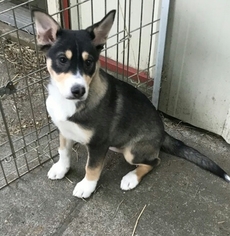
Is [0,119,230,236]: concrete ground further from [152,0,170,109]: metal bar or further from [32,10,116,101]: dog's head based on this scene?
[32,10,116,101]: dog's head

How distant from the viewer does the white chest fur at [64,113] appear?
2059 millimetres

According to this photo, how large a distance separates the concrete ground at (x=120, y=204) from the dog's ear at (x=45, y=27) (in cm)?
96

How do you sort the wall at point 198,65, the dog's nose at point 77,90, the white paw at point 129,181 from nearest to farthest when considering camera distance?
the dog's nose at point 77,90
the wall at point 198,65
the white paw at point 129,181

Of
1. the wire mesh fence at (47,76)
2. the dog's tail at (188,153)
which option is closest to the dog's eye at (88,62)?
the wire mesh fence at (47,76)

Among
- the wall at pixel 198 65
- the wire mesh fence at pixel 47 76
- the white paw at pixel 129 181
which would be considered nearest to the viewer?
the wall at pixel 198 65

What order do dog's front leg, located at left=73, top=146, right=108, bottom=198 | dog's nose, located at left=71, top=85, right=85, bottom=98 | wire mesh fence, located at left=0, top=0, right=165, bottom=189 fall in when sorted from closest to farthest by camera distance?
dog's nose, located at left=71, top=85, right=85, bottom=98 < dog's front leg, located at left=73, top=146, right=108, bottom=198 < wire mesh fence, located at left=0, top=0, right=165, bottom=189

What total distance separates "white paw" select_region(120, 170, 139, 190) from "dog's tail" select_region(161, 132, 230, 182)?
0.29m

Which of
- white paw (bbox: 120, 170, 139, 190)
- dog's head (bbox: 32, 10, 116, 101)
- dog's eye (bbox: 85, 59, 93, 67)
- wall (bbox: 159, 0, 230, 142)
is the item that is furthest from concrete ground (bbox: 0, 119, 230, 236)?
dog's eye (bbox: 85, 59, 93, 67)

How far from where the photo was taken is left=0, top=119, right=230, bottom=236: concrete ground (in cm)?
228

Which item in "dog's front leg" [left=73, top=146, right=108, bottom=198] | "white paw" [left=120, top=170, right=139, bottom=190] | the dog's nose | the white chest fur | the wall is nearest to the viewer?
the dog's nose

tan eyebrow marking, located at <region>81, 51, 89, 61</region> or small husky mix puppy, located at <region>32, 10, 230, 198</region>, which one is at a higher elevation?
tan eyebrow marking, located at <region>81, 51, 89, 61</region>

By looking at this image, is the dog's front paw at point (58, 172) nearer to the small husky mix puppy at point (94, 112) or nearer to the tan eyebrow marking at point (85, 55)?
the small husky mix puppy at point (94, 112)

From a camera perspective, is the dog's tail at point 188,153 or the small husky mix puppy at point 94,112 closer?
the small husky mix puppy at point 94,112

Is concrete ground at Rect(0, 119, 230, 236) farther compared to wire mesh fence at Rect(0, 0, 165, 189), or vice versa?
wire mesh fence at Rect(0, 0, 165, 189)
